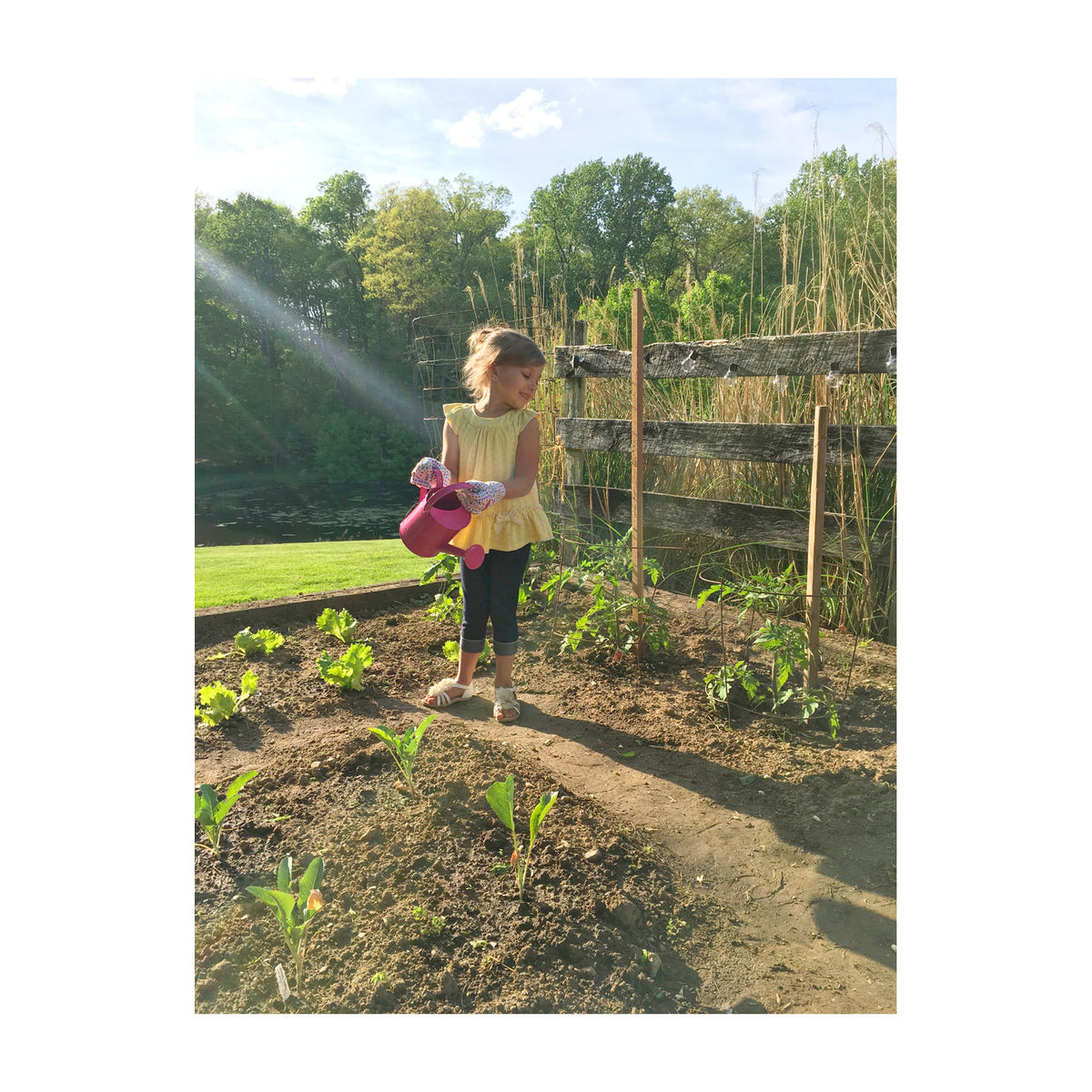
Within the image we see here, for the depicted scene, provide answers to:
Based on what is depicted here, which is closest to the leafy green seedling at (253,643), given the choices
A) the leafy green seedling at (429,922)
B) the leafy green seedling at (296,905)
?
the leafy green seedling at (296,905)

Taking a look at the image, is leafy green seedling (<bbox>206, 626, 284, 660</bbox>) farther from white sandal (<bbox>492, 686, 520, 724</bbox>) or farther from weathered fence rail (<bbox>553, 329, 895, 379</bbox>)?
weathered fence rail (<bbox>553, 329, 895, 379</bbox>)

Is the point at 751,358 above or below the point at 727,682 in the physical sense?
above

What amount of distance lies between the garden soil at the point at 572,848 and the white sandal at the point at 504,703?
0.13 feet

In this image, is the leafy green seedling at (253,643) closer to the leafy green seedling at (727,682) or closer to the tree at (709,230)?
the leafy green seedling at (727,682)

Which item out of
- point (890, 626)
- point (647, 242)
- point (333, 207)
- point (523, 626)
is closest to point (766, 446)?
point (890, 626)

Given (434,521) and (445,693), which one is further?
(445,693)

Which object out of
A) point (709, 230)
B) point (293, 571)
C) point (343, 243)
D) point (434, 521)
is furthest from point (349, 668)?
point (343, 243)

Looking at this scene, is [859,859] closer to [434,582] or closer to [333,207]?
[434,582]

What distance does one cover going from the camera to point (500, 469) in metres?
2.92

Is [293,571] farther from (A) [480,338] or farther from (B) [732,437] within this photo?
(B) [732,437]

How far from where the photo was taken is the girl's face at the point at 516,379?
2.79 metres

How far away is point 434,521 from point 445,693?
2.87ft

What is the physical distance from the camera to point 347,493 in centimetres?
1992

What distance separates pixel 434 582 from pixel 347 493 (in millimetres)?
16057
